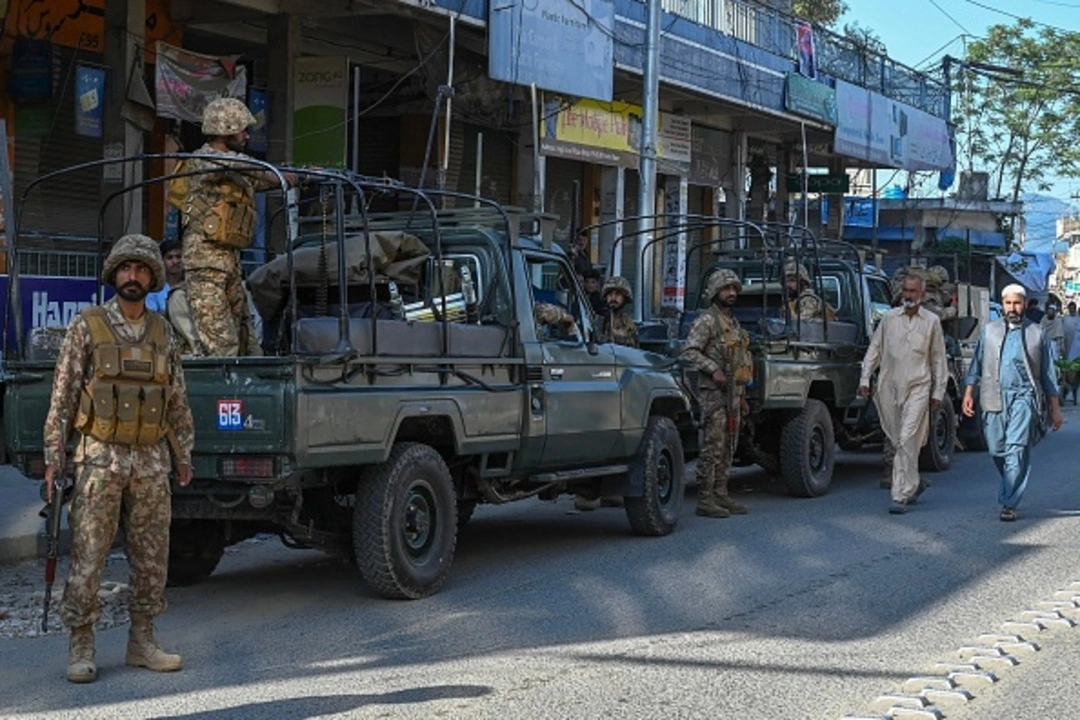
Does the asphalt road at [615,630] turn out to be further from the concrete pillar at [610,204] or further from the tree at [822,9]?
the tree at [822,9]

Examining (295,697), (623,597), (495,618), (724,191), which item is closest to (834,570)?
(623,597)

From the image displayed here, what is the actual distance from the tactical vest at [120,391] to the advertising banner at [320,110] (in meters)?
11.5

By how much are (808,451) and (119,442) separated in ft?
26.4

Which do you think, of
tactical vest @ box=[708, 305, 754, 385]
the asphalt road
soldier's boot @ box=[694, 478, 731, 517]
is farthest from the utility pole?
the asphalt road

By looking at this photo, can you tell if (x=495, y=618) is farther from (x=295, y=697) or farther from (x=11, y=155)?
(x=11, y=155)

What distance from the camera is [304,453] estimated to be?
25.0 feet

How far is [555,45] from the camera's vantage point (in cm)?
1911

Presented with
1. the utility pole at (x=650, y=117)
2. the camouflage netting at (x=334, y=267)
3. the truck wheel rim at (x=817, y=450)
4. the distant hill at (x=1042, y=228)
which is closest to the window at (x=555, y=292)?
the camouflage netting at (x=334, y=267)

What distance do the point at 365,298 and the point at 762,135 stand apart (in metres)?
21.8

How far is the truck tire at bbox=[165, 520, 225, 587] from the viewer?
887 centimetres

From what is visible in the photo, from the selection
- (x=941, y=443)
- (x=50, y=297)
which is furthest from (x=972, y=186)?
(x=50, y=297)

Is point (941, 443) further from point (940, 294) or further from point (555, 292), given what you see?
point (555, 292)

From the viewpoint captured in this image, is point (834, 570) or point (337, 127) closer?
point (834, 570)

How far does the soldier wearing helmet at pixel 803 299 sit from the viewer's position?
13976mm
